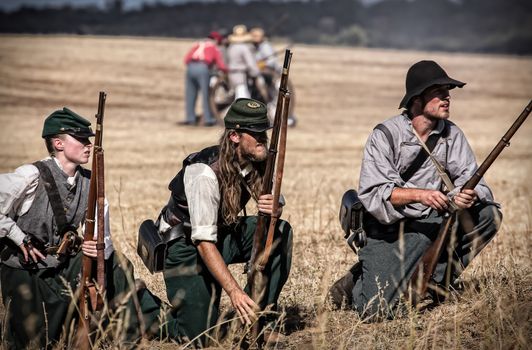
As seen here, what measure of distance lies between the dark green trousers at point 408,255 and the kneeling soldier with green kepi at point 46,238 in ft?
5.04

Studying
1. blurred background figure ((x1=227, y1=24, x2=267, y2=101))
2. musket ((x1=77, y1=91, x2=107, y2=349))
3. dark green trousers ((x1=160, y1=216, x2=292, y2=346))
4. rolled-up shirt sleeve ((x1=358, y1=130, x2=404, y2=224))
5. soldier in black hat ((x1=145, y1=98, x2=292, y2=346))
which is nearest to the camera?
musket ((x1=77, y1=91, x2=107, y2=349))

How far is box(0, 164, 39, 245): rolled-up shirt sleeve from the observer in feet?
17.1

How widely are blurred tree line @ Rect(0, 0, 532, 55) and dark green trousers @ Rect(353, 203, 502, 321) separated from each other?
116 feet

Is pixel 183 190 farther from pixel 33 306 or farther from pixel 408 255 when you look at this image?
pixel 408 255

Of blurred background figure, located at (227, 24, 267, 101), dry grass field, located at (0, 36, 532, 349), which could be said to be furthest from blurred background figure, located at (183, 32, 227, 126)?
dry grass field, located at (0, 36, 532, 349)

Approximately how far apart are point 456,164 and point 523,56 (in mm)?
39049

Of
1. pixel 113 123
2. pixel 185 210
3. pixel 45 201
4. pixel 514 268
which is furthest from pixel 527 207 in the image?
pixel 113 123

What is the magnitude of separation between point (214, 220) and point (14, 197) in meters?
1.08

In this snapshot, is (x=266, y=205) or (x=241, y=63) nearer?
(x=266, y=205)

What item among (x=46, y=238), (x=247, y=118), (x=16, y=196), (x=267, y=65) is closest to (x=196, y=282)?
(x=46, y=238)

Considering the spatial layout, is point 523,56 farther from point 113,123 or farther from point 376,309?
point 376,309

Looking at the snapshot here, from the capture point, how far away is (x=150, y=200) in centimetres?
1036

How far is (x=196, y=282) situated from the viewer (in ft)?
18.1

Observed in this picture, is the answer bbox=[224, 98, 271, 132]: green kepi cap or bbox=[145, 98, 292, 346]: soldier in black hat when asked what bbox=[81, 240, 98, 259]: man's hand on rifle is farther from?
bbox=[224, 98, 271, 132]: green kepi cap
